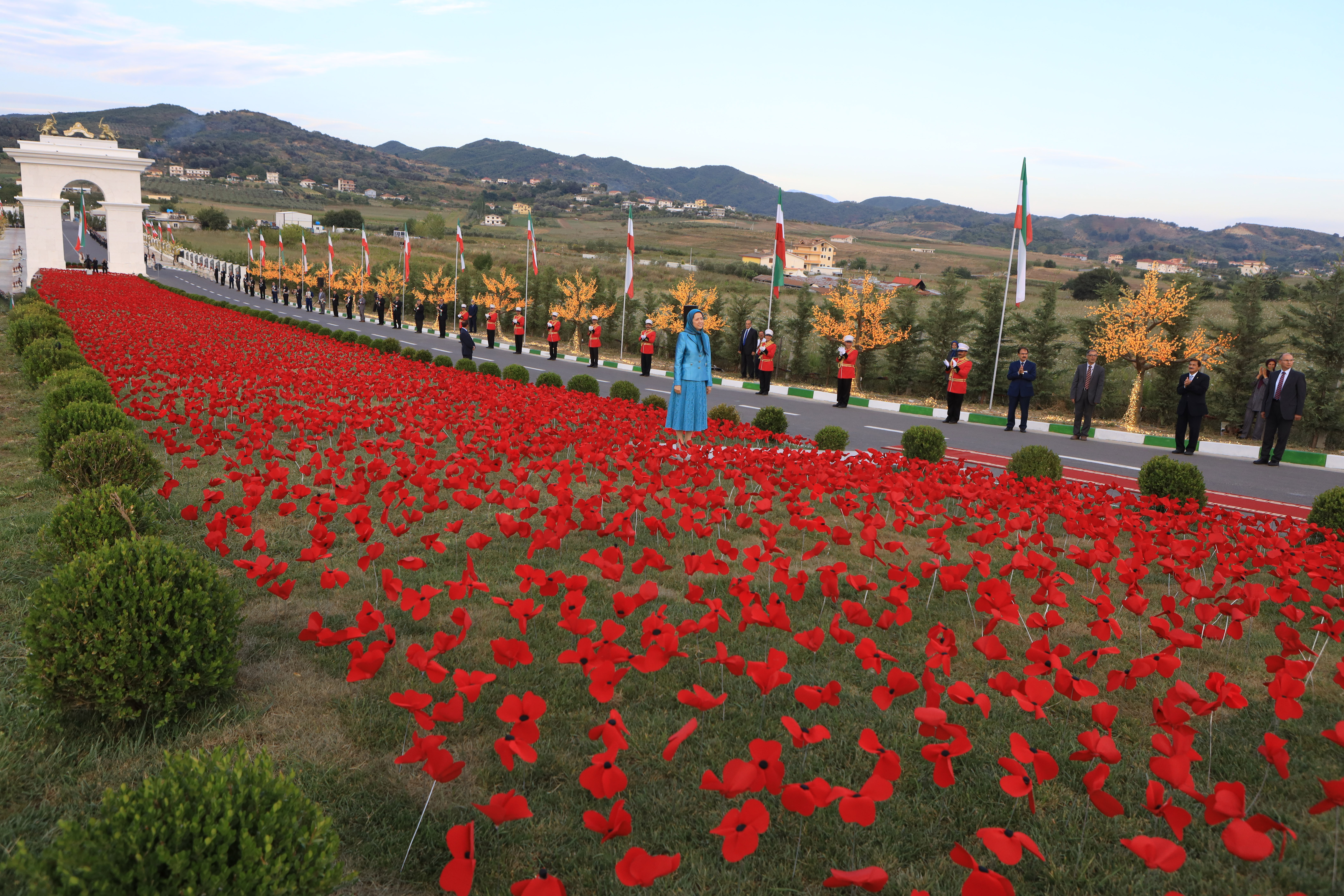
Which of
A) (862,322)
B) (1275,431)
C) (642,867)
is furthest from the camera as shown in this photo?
(862,322)

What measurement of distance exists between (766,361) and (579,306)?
16.1 m

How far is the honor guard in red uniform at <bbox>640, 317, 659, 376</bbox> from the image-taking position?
71.5ft

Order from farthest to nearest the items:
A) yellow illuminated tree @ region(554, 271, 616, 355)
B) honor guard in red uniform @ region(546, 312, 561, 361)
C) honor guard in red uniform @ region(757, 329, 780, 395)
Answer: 1. yellow illuminated tree @ region(554, 271, 616, 355)
2. honor guard in red uniform @ region(546, 312, 561, 361)
3. honor guard in red uniform @ region(757, 329, 780, 395)

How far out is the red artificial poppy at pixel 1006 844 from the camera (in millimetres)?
1675

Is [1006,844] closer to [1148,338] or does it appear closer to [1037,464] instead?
[1037,464]

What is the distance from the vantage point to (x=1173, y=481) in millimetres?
Result: 7137

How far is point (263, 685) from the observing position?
11.1 feet

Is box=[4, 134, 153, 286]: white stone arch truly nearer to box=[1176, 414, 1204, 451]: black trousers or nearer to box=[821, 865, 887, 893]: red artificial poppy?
box=[1176, 414, 1204, 451]: black trousers

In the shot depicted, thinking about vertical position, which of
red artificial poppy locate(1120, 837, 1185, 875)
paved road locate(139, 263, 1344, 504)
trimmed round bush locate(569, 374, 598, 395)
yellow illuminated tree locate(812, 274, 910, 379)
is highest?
yellow illuminated tree locate(812, 274, 910, 379)

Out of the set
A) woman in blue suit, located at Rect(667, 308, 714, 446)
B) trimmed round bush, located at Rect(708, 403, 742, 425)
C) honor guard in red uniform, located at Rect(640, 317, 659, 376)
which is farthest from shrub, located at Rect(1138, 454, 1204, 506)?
honor guard in red uniform, located at Rect(640, 317, 659, 376)

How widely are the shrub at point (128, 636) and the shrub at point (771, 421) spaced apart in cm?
803

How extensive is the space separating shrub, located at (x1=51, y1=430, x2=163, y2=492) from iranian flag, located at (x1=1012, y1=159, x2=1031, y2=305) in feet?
46.1

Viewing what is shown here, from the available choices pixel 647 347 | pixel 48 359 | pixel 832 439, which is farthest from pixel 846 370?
pixel 48 359

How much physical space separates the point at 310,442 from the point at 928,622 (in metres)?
6.77
